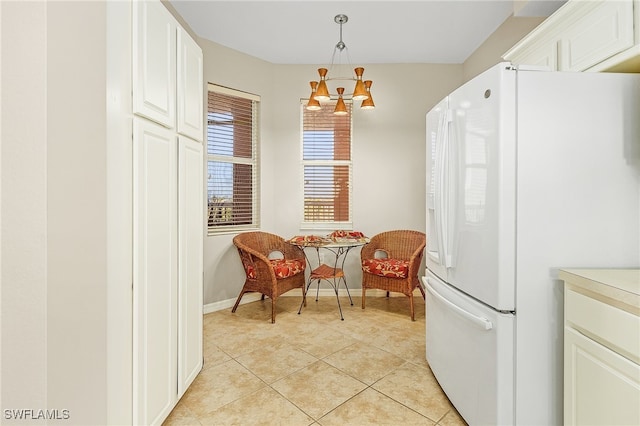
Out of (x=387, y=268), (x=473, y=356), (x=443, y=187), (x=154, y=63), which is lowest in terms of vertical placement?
(x=473, y=356)

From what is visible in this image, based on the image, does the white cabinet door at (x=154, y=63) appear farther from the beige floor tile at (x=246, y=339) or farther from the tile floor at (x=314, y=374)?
the beige floor tile at (x=246, y=339)

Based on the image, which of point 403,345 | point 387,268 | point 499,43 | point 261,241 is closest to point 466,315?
point 403,345

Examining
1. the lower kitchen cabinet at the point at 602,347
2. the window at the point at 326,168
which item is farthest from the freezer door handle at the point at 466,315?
the window at the point at 326,168

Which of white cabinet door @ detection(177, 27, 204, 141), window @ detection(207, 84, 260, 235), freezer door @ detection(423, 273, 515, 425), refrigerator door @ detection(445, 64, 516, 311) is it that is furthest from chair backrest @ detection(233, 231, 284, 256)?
refrigerator door @ detection(445, 64, 516, 311)

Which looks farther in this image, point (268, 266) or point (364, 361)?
point (268, 266)

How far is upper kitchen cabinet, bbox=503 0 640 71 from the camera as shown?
1461 mm

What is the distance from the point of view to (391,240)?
155 inches

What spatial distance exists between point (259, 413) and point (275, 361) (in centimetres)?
60

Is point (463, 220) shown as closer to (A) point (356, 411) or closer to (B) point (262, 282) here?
(A) point (356, 411)

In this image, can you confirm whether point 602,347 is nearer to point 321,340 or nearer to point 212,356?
point 321,340

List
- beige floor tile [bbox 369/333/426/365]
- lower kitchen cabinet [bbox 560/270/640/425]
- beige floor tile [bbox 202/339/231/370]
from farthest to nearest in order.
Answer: beige floor tile [bbox 369/333/426/365] → beige floor tile [bbox 202/339/231/370] → lower kitchen cabinet [bbox 560/270/640/425]

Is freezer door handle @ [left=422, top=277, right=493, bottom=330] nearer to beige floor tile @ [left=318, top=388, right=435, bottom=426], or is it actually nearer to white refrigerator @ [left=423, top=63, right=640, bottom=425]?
white refrigerator @ [left=423, top=63, right=640, bottom=425]

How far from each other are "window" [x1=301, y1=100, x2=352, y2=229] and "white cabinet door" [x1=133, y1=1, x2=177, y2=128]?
2.59 meters

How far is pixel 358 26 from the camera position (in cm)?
320
